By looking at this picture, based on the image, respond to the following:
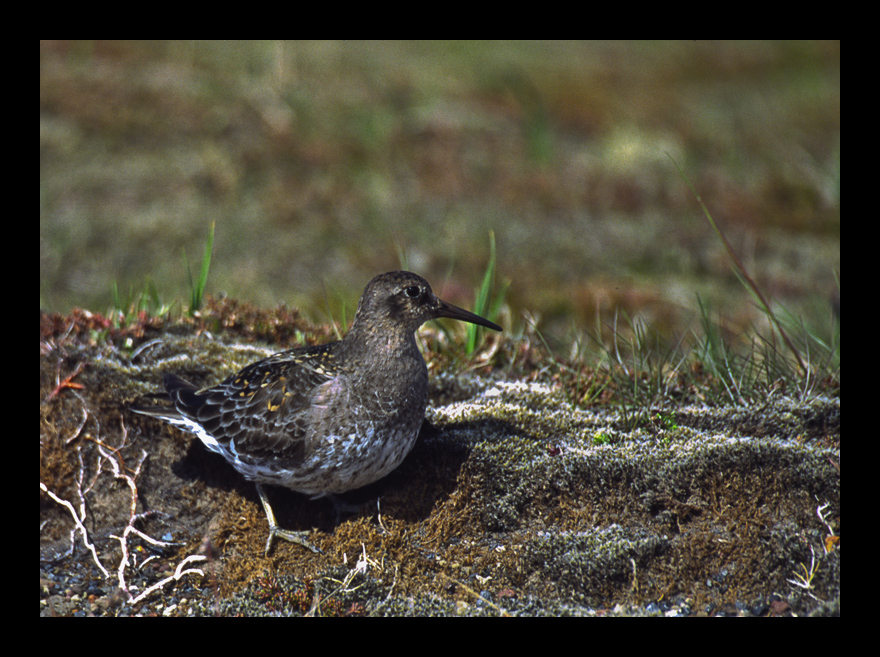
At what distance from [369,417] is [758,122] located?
17047 mm

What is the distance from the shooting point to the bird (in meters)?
5.16

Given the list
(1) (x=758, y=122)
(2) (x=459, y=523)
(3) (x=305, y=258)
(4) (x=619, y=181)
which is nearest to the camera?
(2) (x=459, y=523)

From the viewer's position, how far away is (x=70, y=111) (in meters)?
15.3

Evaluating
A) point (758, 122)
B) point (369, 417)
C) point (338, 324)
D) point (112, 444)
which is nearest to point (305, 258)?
point (338, 324)

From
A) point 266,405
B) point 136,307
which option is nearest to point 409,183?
point 136,307

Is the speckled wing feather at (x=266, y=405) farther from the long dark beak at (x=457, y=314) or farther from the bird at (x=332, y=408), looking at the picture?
the long dark beak at (x=457, y=314)

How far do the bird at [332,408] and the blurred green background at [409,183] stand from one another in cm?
558

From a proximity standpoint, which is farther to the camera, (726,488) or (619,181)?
(619,181)

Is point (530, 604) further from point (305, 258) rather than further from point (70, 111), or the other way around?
point (70, 111)

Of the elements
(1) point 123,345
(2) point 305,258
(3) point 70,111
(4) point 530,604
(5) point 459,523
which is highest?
(3) point 70,111

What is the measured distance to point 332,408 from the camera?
523cm

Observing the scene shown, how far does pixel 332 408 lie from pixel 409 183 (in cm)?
1063

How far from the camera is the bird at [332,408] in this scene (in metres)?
5.16

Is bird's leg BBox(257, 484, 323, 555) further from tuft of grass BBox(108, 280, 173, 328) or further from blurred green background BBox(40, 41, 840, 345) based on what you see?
blurred green background BBox(40, 41, 840, 345)
